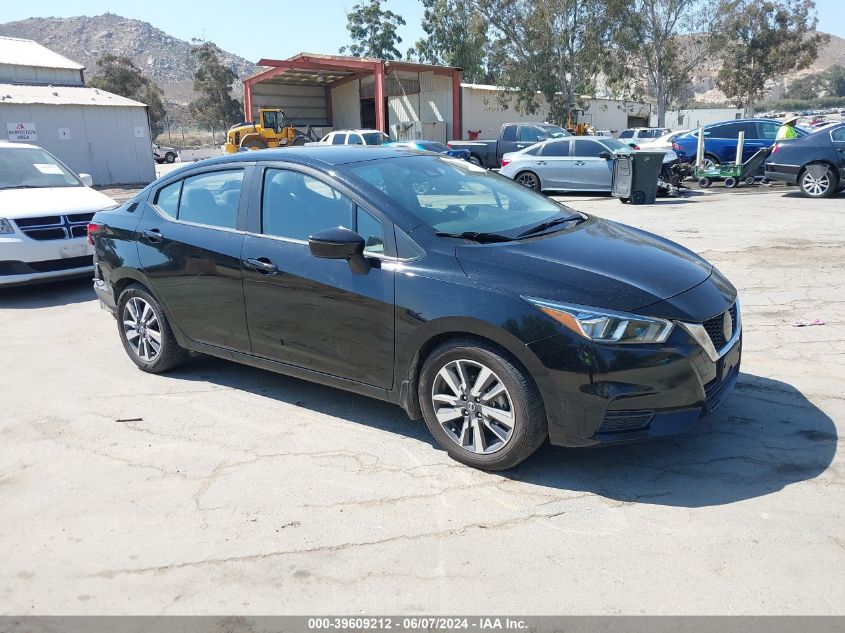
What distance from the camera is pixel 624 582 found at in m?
2.82

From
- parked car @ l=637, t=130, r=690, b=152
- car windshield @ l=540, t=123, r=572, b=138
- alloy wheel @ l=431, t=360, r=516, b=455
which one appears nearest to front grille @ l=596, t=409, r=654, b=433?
alloy wheel @ l=431, t=360, r=516, b=455

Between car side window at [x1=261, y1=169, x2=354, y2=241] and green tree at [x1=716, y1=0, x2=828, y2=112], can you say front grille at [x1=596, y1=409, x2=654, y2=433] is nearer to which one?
car side window at [x1=261, y1=169, x2=354, y2=241]

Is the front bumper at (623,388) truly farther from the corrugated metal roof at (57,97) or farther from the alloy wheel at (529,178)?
the corrugated metal roof at (57,97)

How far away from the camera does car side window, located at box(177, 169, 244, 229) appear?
15.5 feet

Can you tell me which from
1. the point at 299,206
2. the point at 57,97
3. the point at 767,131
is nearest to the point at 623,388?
the point at 299,206

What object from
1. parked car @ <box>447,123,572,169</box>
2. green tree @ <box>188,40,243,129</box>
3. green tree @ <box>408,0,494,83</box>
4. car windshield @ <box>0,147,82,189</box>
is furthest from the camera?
green tree @ <box>188,40,243,129</box>

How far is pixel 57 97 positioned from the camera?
24.7 metres

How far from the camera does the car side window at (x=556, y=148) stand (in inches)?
699

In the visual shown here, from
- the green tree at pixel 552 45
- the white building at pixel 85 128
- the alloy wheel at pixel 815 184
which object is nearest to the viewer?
the alloy wheel at pixel 815 184

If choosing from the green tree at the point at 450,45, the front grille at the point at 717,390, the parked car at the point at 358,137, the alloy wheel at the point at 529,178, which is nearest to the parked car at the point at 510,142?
the parked car at the point at 358,137

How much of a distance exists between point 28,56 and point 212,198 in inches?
1305

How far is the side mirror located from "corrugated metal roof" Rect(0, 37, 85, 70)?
32.2 metres

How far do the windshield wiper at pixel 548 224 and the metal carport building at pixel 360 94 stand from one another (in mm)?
32394

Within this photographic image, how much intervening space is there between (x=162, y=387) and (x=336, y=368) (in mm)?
1788
